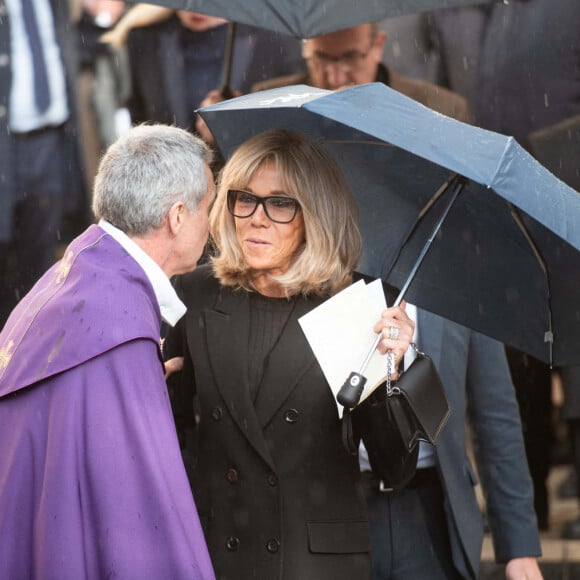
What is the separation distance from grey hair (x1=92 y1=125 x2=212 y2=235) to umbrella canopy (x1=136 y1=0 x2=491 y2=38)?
1122 mm

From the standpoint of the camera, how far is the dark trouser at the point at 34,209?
647cm

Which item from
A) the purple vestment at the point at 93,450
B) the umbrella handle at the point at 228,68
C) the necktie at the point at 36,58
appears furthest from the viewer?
the necktie at the point at 36,58

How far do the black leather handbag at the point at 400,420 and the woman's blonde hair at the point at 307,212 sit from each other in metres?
0.40

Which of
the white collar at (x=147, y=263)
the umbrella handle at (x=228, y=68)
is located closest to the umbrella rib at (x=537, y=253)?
the white collar at (x=147, y=263)

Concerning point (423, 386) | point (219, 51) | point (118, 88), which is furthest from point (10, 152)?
point (423, 386)

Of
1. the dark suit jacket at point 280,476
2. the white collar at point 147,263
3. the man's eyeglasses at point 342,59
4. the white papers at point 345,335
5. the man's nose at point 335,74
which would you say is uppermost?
the man's eyeglasses at point 342,59

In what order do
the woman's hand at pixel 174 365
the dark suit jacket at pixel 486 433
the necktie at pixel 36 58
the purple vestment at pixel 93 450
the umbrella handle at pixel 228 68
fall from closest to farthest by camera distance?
the purple vestment at pixel 93 450, the woman's hand at pixel 174 365, the dark suit jacket at pixel 486 433, the umbrella handle at pixel 228 68, the necktie at pixel 36 58

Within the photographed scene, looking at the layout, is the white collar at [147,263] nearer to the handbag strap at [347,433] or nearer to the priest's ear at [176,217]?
the priest's ear at [176,217]

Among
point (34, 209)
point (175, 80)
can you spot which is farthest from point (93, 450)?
point (175, 80)

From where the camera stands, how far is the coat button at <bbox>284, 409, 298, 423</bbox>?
378 centimetres

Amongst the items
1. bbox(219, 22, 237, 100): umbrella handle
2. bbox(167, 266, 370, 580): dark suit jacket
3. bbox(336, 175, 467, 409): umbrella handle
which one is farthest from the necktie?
bbox(336, 175, 467, 409): umbrella handle

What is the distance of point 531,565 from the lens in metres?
4.62

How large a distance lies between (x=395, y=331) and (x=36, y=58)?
354 cm

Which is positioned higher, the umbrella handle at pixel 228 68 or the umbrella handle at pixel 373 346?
the umbrella handle at pixel 228 68
